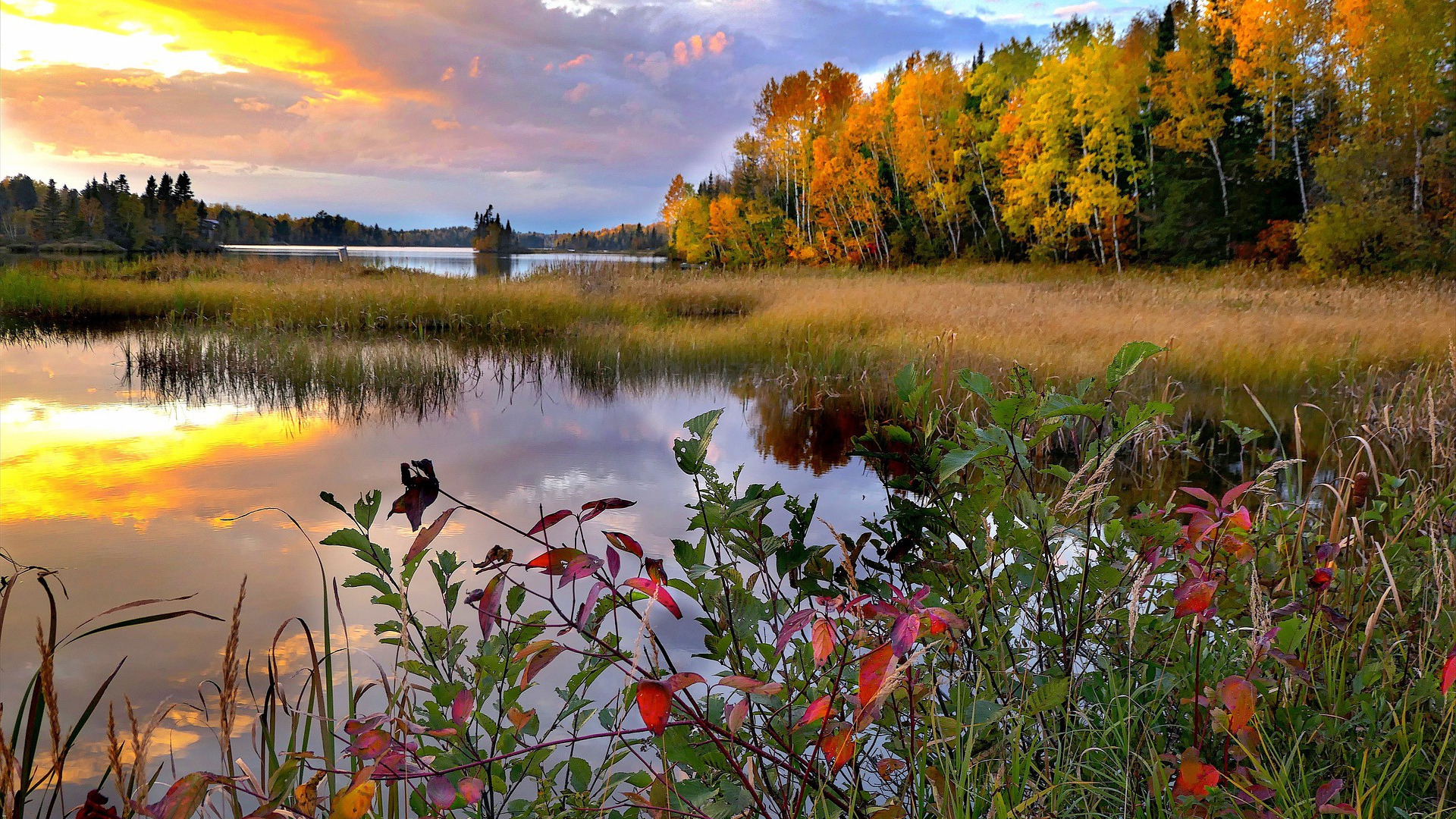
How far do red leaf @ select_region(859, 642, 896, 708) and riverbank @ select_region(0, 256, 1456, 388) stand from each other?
521 centimetres

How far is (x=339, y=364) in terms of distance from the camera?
923 centimetres

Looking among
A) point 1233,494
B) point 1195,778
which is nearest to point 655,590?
point 1195,778

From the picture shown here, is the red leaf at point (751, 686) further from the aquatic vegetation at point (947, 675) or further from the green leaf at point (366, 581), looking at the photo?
the green leaf at point (366, 581)

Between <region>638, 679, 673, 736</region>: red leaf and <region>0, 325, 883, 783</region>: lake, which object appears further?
<region>0, 325, 883, 783</region>: lake

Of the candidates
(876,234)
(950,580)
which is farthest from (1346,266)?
(950,580)

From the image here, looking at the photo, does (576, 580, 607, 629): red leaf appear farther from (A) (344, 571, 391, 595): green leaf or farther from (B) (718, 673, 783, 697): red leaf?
(A) (344, 571, 391, 595): green leaf

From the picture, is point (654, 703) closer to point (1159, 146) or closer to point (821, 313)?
point (821, 313)

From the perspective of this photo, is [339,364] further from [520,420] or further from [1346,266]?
[1346,266]

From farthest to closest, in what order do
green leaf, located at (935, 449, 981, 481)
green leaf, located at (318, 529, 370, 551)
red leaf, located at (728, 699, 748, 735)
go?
green leaf, located at (318, 529, 370, 551) → green leaf, located at (935, 449, 981, 481) → red leaf, located at (728, 699, 748, 735)

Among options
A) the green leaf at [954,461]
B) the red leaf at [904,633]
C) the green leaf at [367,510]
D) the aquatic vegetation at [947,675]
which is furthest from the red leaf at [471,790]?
the green leaf at [954,461]

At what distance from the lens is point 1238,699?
44.1 inches

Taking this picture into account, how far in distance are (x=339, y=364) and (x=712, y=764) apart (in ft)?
30.0

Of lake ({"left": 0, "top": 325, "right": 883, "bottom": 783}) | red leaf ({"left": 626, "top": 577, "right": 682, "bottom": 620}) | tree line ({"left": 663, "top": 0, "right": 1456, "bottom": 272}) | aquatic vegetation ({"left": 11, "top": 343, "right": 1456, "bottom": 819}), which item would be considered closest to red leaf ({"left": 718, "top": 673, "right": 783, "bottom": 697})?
aquatic vegetation ({"left": 11, "top": 343, "right": 1456, "bottom": 819})

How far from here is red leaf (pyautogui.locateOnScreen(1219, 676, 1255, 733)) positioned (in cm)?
111
